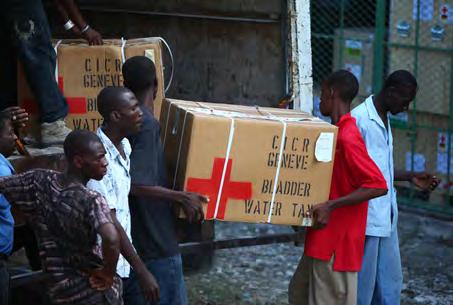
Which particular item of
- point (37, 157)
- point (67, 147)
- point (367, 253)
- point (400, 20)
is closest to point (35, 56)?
point (37, 157)

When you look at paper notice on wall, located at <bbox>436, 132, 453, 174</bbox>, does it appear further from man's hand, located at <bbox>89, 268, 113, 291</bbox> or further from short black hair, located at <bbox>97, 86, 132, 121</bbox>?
man's hand, located at <bbox>89, 268, 113, 291</bbox>

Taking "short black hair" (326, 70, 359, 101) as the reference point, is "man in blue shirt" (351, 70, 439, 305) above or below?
below

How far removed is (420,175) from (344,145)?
64cm

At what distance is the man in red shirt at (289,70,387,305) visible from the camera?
446 cm

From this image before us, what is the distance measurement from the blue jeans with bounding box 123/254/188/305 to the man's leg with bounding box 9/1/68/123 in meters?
1.03

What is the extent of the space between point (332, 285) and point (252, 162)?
74 cm

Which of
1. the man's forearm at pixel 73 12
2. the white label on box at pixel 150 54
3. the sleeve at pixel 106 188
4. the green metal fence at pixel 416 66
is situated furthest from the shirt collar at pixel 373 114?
the green metal fence at pixel 416 66

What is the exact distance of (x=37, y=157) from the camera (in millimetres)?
4598

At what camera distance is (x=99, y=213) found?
11.4 feet

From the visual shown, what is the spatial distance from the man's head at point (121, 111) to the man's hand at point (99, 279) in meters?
0.62

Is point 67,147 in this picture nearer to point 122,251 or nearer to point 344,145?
point 122,251

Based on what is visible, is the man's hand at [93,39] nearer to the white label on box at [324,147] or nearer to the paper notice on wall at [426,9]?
the white label on box at [324,147]

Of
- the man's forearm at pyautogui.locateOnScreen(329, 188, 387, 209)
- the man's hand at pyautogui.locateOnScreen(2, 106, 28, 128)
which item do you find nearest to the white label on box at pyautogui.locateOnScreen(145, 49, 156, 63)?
the man's hand at pyautogui.locateOnScreen(2, 106, 28, 128)

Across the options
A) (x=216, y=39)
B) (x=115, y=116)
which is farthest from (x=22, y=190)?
(x=216, y=39)
